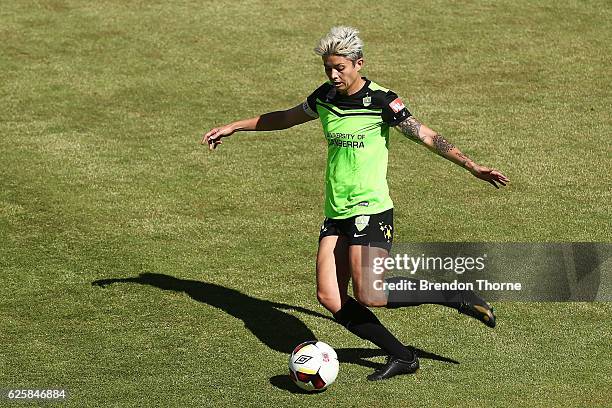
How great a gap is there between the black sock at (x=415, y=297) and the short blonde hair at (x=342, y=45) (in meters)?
2.31

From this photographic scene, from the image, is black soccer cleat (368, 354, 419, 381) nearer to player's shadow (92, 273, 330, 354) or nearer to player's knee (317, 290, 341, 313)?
player's knee (317, 290, 341, 313)

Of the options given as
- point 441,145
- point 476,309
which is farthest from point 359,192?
point 476,309

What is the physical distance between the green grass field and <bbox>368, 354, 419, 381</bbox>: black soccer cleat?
4.7 inches

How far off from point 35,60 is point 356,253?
12190 millimetres

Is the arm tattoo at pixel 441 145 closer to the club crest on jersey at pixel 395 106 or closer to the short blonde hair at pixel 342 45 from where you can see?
the club crest on jersey at pixel 395 106

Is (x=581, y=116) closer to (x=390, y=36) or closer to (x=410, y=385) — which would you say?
(x=390, y=36)

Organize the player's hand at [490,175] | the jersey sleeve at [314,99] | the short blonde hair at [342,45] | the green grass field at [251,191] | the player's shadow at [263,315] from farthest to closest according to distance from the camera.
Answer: the player's shadow at [263,315], the green grass field at [251,191], the jersey sleeve at [314,99], the short blonde hair at [342,45], the player's hand at [490,175]

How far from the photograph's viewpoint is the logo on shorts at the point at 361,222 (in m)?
10.6

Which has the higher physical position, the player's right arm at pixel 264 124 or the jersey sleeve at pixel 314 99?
the jersey sleeve at pixel 314 99

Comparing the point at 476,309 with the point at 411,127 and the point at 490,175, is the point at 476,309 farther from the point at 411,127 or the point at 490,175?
the point at 411,127

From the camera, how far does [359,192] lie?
1064 cm

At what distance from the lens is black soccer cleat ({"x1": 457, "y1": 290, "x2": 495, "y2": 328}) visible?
11.0 metres

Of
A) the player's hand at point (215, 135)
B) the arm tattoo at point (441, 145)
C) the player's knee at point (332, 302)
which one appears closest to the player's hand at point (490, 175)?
the arm tattoo at point (441, 145)

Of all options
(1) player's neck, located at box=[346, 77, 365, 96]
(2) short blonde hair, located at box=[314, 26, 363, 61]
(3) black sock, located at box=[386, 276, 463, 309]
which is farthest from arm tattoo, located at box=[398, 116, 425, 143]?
(3) black sock, located at box=[386, 276, 463, 309]
